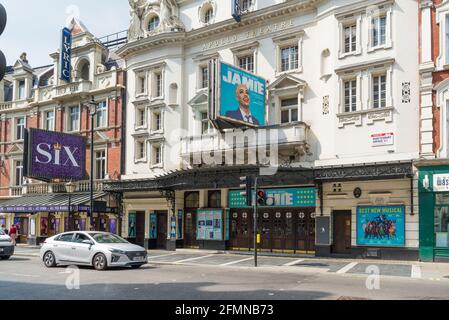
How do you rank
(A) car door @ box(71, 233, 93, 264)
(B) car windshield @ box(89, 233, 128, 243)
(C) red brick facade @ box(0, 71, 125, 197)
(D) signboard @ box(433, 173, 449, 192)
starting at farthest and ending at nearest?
1. (C) red brick facade @ box(0, 71, 125, 197)
2. (D) signboard @ box(433, 173, 449, 192)
3. (B) car windshield @ box(89, 233, 128, 243)
4. (A) car door @ box(71, 233, 93, 264)

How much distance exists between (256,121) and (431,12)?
9545 mm

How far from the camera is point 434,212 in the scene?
21.4m

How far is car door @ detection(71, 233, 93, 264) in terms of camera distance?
710 inches

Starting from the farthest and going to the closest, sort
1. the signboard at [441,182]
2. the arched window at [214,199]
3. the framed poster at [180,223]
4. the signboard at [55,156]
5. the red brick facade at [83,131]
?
the red brick facade at [83,131] → the signboard at [55,156] → the framed poster at [180,223] → the arched window at [214,199] → the signboard at [441,182]

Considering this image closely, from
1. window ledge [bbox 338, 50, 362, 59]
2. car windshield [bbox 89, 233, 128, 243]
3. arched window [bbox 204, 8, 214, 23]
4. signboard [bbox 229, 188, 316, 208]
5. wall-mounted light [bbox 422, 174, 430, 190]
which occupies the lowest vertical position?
car windshield [bbox 89, 233, 128, 243]

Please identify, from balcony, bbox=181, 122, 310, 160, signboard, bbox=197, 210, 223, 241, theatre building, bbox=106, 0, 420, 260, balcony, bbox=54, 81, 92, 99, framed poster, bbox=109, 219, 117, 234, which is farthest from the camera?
balcony, bbox=54, 81, 92, 99

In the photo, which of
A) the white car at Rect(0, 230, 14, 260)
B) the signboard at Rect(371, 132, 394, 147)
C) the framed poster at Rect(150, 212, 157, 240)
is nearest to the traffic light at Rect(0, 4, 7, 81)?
the white car at Rect(0, 230, 14, 260)

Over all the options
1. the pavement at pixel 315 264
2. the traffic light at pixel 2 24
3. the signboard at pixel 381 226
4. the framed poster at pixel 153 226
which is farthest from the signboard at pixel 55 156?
the traffic light at pixel 2 24

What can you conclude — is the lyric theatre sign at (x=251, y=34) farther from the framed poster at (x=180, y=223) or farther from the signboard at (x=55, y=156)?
the signboard at (x=55, y=156)

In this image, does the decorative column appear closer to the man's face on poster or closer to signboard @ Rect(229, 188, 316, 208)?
signboard @ Rect(229, 188, 316, 208)

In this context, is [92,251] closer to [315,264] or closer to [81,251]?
[81,251]

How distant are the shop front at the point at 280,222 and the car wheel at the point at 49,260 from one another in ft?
38.2

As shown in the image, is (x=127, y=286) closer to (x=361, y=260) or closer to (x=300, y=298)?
(x=300, y=298)

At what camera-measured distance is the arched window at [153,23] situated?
107ft
